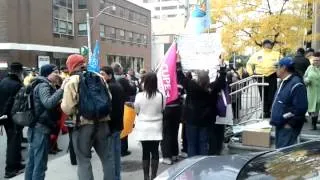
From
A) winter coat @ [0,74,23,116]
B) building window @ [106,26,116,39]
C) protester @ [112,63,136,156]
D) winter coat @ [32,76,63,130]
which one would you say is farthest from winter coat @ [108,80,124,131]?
building window @ [106,26,116,39]

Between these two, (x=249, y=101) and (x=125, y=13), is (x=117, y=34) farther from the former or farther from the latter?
(x=249, y=101)

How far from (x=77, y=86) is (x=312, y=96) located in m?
5.24

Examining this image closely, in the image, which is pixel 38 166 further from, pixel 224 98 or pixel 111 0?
pixel 111 0

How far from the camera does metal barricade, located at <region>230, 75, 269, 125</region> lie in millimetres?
9148

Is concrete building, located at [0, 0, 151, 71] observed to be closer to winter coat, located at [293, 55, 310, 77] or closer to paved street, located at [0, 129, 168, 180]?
paved street, located at [0, 129, 168, 180]

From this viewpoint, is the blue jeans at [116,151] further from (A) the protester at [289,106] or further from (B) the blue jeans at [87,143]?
(A) the protester at [289,106]

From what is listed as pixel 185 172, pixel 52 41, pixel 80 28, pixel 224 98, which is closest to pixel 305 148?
pixel 185 172

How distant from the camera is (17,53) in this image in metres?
44.7

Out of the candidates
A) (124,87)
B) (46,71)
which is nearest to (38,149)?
(46,71)

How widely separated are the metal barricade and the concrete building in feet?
118

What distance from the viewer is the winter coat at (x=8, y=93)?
25.6 feet

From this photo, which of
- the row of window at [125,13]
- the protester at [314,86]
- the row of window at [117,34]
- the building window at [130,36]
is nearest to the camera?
the protester at [314,86]

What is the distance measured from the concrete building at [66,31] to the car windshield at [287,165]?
4203 centimetres

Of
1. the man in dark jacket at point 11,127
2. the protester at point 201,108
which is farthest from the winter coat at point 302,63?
the man in dark jacket at point 11,127
